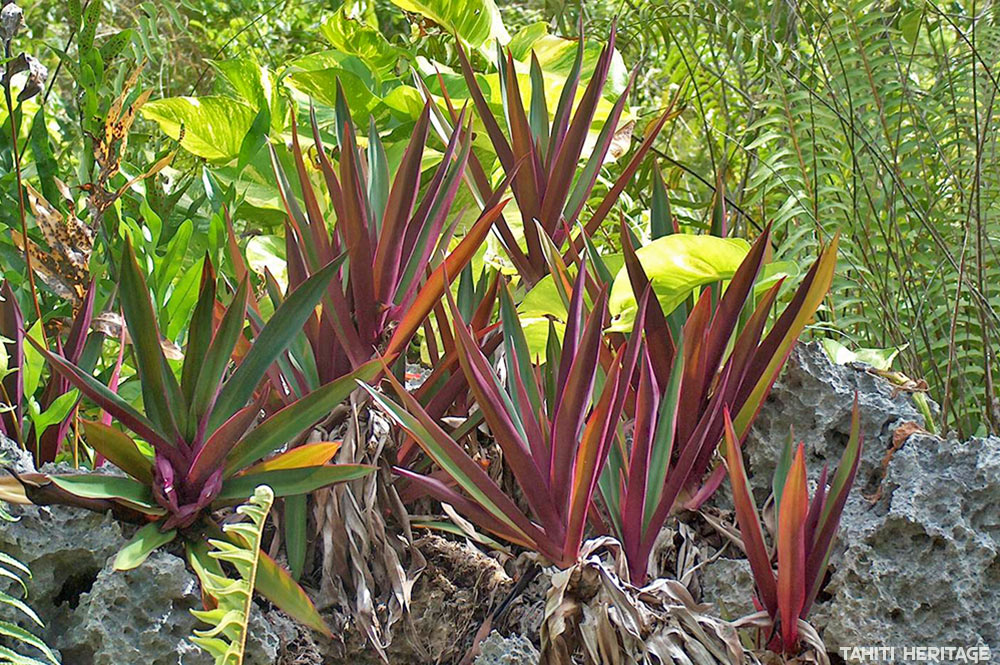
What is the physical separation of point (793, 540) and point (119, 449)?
558 millimetres

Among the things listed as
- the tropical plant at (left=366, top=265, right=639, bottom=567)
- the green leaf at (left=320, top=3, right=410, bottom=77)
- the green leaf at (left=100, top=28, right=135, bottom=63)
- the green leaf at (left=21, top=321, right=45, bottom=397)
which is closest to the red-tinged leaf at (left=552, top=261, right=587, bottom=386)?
the tropical plant at (left=366, top=265, right=639, bottom=567)

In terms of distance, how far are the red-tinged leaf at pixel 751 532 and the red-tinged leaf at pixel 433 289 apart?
0.29m

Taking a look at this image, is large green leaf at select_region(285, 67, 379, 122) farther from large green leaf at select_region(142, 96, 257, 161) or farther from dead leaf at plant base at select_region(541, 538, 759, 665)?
dead leaf at plant base at select_region(541, 538, 759, 665)

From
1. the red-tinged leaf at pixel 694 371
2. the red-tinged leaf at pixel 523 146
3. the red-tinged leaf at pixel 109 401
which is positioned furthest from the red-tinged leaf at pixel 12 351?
the red-tinged leaf at pixel 694 371

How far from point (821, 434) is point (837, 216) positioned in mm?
890

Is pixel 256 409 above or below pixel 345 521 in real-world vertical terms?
above

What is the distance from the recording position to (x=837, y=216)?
174 centimetres

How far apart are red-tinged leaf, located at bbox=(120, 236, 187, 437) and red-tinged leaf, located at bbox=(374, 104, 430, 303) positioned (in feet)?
0.71

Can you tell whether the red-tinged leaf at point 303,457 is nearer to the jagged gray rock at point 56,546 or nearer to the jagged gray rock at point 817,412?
the jagged gray rock at point 56,546

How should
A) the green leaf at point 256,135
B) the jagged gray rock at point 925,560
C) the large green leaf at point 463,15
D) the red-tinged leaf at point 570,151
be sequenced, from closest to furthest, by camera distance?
the jagged gray rock at point 925,560 < the red-tinged leaf at point 570,151 < the green leaf at point 256,135 < the large green leaf at point 463,15

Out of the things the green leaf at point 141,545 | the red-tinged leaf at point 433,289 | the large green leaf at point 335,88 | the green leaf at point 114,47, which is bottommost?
the green leaf at point 141,545

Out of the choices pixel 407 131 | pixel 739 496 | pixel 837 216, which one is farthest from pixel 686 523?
pixel 837 216

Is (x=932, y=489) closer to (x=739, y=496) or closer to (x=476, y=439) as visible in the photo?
(x=739, y=496)

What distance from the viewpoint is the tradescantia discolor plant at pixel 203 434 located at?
766mm
